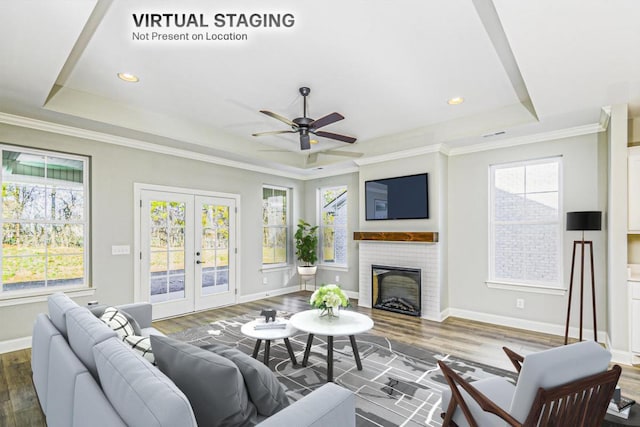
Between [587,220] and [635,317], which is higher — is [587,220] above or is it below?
above

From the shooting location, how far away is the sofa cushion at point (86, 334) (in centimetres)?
152

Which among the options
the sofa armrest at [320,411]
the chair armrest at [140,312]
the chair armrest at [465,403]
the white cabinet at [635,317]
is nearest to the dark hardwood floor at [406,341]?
the white cabinet at [635,317]

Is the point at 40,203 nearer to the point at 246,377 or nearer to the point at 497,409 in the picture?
the point at 246,377

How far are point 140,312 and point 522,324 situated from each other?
4.64 meters

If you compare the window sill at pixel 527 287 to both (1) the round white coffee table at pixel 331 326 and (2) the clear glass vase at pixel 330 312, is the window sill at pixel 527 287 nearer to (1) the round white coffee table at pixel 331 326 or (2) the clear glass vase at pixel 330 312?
(1) the round white coffee table at pixel 331 326

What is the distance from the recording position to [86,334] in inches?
62.9

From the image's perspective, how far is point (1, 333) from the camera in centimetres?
348

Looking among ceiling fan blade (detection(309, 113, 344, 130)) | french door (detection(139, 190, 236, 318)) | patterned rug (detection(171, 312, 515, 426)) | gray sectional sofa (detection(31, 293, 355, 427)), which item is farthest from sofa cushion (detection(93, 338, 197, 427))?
french door (detection(139, 190, 236, 318))

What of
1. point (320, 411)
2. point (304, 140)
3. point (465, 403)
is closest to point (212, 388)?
point (320, 411)

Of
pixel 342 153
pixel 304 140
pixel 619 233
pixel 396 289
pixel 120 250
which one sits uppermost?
pixel 342 153

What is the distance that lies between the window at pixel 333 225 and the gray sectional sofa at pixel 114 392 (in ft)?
16.2

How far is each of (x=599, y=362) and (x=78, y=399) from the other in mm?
2332

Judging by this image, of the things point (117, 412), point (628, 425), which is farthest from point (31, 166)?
point (628, 425)

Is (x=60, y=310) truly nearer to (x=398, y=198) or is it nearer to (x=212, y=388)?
(x=212, y=388)
